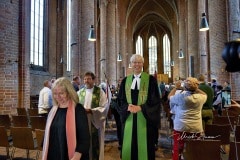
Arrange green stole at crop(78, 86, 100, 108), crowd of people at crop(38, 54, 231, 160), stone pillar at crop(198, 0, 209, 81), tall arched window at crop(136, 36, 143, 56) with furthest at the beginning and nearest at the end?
tall arched window at crop(136, 36, 143, 56) < stone pillar at crop(198, 0, 209, 81) < green stole at crop(78, 86, 100, 108) < crowd of people at crop(38, 54, 231, 160)

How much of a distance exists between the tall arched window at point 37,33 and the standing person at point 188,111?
40.7 ft

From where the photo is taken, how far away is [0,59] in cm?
805

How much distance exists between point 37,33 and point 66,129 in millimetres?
14459

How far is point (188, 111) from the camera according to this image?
434cm

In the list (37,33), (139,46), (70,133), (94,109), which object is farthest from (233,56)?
(139,46)

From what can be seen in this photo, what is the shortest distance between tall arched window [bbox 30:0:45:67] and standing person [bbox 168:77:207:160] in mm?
12420

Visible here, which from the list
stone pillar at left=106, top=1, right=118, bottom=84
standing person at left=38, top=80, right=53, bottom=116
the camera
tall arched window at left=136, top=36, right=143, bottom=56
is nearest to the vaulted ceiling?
tall arched window at left=136, top=36, right=143, bottom=56

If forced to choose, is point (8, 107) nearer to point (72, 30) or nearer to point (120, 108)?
point (120, 108)

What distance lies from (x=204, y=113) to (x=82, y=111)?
133 inches

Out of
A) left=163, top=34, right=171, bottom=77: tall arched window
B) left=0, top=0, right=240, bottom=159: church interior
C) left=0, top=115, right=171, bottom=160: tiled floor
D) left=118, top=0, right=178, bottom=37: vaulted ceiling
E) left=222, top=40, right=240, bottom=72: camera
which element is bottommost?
left=0, top=115, right=171, bottom=160: tiled floor

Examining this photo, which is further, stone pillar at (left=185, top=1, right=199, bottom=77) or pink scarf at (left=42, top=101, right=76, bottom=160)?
stone pillar at (left=185, top=1, right=199, bottom=77)

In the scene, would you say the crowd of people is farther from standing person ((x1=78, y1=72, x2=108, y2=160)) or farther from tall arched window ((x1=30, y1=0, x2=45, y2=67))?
tall arched window ((x1=30, y1=0, x2=45, y2=67))

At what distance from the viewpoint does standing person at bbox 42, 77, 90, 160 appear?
2.57 m

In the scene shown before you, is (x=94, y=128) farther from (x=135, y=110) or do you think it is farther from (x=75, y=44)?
(x=75, y=44)
